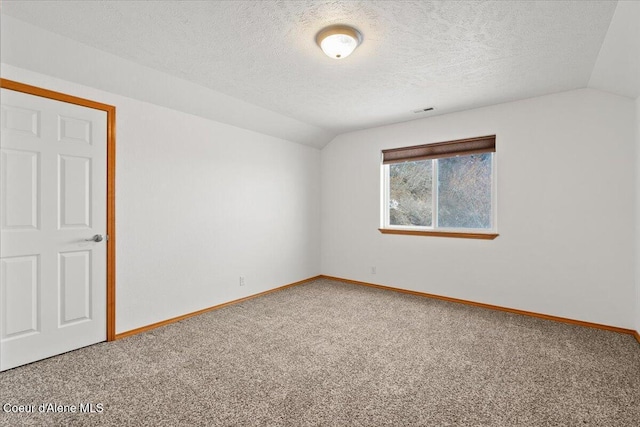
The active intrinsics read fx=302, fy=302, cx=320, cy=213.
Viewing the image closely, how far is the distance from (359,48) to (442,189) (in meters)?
2.54

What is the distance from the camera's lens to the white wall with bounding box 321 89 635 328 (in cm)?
303

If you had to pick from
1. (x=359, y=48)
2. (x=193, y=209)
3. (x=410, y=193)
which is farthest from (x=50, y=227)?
(x=410, y=193)

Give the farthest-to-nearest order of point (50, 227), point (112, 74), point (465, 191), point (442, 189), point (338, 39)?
point (442, 189)
point (465, 191)
point (112, 74)
point (50, 227)
point (338, 39)

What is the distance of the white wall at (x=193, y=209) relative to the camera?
294cm

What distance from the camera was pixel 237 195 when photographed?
159 inches

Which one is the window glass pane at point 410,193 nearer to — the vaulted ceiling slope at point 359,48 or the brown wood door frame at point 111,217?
the vaulted ceiling slope at point 359,48

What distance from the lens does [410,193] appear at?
457 cm

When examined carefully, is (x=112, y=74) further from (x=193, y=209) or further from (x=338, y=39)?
(x=338, y=39)

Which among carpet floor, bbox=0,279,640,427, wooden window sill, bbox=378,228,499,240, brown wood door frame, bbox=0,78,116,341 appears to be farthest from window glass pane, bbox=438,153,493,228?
brown wood door frame, bbox=0,78,116,341

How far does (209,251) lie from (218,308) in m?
0.72

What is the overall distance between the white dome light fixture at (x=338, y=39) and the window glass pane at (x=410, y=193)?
102 inches

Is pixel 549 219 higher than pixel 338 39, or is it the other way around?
pixel 338 39

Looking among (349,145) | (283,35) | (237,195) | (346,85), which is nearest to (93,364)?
(237,195)

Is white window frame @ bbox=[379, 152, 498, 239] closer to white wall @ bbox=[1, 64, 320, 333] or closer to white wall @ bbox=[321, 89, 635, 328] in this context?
white wall @ bbox=[321, 89, 635, 328]
